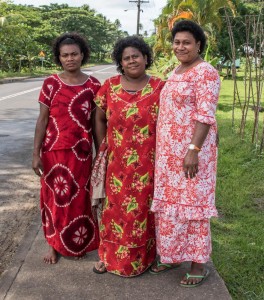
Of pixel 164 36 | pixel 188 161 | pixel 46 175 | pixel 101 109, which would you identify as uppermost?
pixel 164 36

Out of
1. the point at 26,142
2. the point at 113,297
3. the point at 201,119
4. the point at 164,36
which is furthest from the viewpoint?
the point at 164,36

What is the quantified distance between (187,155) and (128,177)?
1.46 ft

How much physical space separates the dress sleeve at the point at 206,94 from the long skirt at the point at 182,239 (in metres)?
0.67

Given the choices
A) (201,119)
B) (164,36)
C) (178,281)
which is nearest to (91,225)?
(178,281)

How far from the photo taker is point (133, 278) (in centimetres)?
291

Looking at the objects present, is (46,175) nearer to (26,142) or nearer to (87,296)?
(87,296)

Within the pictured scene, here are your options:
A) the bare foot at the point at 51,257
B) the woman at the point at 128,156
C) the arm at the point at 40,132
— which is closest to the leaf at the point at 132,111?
the woman at the point at 128,156

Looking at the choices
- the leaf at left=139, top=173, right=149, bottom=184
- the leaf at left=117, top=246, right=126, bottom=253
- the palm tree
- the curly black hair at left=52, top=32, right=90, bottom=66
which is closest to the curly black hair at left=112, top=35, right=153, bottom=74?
the curly black hair at left=52, top=32, right=90, bottom=66

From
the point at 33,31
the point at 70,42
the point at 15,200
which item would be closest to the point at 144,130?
the point at 70,42

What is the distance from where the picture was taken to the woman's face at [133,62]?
2.71m

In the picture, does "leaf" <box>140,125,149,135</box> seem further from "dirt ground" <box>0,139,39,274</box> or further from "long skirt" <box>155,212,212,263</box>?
"dirt ground" <box>0,139,39,274</box>

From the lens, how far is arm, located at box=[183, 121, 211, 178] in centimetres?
250

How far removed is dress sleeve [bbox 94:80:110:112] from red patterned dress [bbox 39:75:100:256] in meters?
0.12

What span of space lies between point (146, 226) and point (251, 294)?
830 mm
